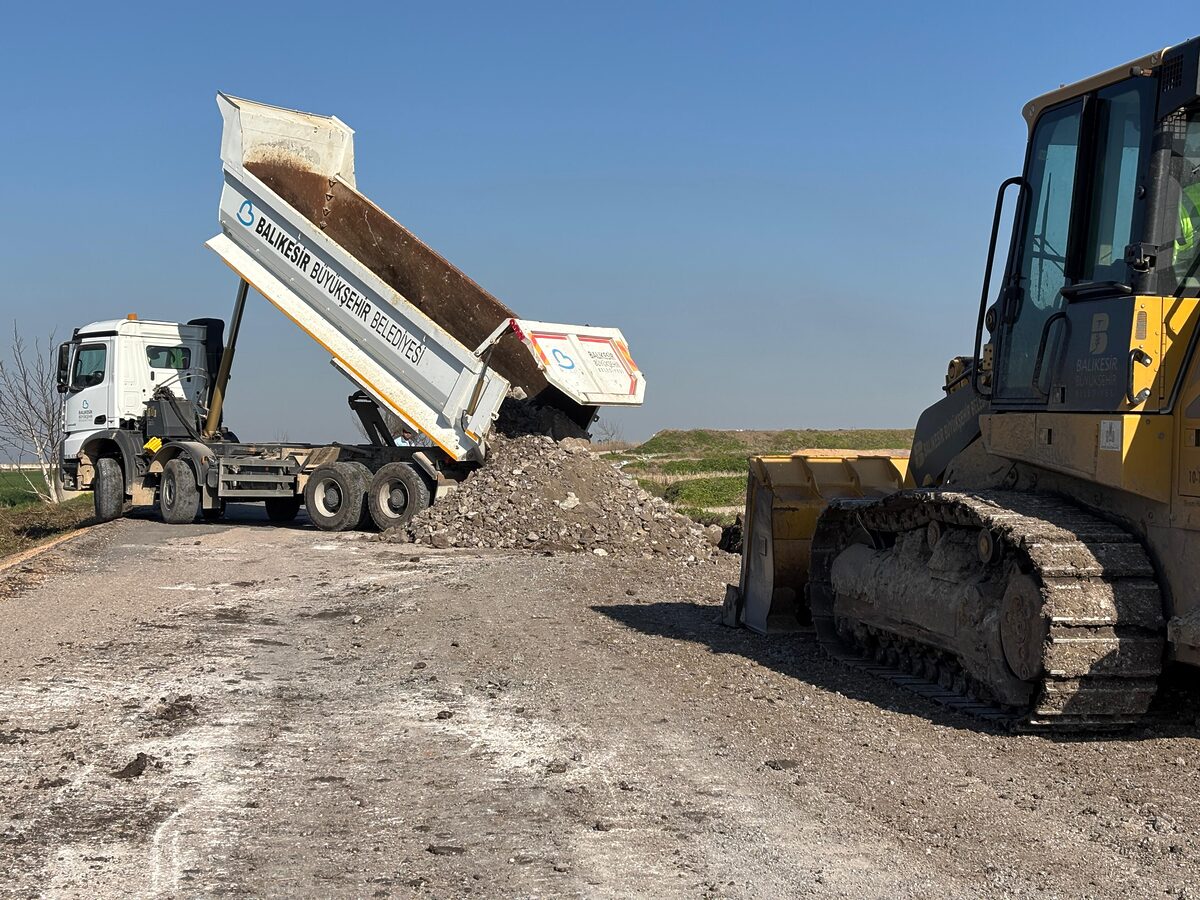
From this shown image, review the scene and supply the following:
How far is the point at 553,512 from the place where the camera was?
16.0 meters

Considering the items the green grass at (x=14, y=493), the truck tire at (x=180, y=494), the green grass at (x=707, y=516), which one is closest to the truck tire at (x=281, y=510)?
the truck tire at (x=180, y=494)

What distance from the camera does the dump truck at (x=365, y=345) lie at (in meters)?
16.7

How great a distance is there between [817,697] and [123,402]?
15521 mm

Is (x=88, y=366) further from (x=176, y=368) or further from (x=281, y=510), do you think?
(x=281, y=510)

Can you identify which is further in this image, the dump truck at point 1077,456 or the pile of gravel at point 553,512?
the pile of gravel at point 553,512

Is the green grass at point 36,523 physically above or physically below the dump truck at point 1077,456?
below

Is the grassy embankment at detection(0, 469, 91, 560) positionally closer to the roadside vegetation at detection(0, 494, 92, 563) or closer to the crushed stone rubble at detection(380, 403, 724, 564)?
the roadside vegetation at detection(0, 494, 92, 563)

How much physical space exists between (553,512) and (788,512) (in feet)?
23.2

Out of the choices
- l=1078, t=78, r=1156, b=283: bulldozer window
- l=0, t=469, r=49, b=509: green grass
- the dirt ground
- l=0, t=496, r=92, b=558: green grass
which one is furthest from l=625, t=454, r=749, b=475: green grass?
l=1078, t=78, r=1156, b=283: bulldozer window

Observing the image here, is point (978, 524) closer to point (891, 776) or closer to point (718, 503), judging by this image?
point (891, 776)

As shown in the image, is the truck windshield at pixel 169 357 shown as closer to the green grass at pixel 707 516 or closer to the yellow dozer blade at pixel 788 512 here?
the green grass at pixel 707 516

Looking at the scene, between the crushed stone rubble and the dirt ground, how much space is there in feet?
18.6

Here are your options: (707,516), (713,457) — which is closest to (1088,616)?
(707,516)

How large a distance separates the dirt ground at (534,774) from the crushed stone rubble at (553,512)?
567 centimetres
